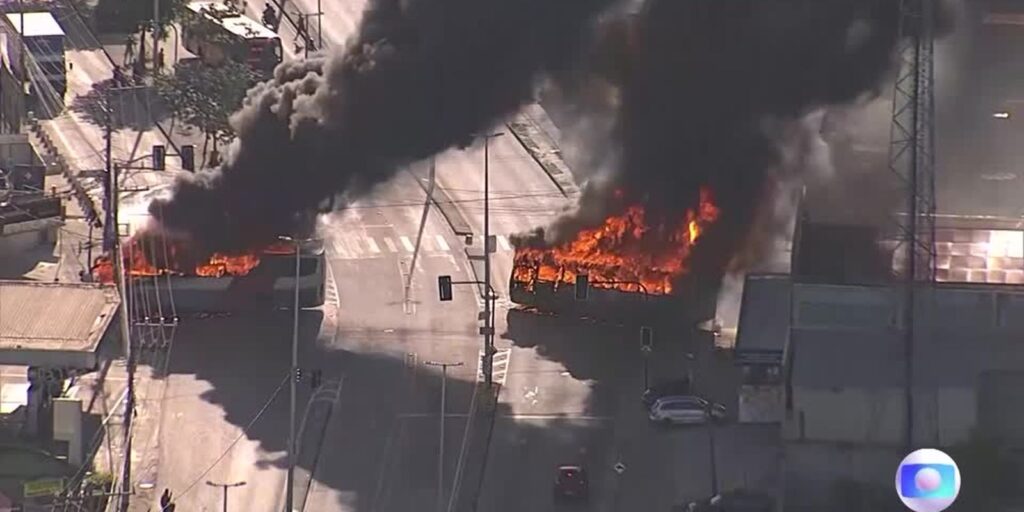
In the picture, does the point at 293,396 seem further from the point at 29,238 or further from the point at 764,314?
the point at 29,238

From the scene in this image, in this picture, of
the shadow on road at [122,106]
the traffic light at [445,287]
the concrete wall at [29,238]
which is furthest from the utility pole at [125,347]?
the shadow on road at [122,106]

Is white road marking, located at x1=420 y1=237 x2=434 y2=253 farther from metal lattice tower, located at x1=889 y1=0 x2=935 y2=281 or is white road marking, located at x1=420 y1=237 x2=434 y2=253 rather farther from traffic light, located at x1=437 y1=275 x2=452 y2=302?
metal lattice tower, located at x1=889 y1=0 x2=935 y2=281

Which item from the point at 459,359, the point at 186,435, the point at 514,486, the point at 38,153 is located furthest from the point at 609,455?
the point at 38,153

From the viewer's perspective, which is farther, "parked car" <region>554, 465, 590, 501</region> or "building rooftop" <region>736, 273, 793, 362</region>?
"building rooftop" <region>736, 273, 793, 362</region>

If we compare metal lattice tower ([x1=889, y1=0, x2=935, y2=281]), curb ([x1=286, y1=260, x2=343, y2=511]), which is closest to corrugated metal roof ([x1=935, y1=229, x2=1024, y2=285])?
metal lattice tower ([x1=889, y1=0, x2=935, y2=281])

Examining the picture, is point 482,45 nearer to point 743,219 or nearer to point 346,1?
point 743,219

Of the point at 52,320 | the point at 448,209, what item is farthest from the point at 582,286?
the point at 52,320
